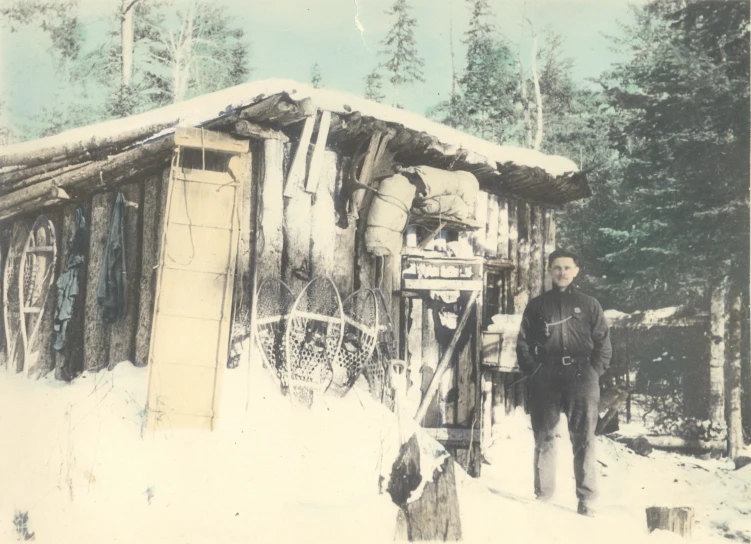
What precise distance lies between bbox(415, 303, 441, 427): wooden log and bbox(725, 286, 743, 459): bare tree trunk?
2.20m

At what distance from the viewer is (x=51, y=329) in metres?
4.93

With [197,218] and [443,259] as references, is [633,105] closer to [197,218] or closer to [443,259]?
[443,259]

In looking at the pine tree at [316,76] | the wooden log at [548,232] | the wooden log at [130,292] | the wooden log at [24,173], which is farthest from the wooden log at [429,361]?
the wooden log at [24,173]

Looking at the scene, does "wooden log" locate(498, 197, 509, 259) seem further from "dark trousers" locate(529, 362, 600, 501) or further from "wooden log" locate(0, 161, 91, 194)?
"wooden log" locate(0, 161, 91, 194)

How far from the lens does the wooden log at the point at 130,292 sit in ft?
15.6

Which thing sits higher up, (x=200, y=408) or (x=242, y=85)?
(x=242, y=85)

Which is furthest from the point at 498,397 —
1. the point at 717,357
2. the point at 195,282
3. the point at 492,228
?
the point at 195,282

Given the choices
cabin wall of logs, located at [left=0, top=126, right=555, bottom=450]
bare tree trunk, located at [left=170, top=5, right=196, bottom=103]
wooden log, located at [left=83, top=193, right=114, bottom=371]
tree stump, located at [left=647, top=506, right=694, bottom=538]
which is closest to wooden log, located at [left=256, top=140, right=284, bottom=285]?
cabin wall of logs, located at [left=0, top=126, right=555, bottom=450]

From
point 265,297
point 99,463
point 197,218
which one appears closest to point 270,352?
point 265,297

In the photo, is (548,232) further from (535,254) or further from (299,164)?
(299,164)

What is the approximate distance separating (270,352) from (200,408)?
603mm

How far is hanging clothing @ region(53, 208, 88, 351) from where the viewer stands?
15.8 feet

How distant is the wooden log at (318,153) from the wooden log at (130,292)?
1276 millimetres

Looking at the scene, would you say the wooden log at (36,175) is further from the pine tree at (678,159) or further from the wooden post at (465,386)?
the pine tree at (678,159)
